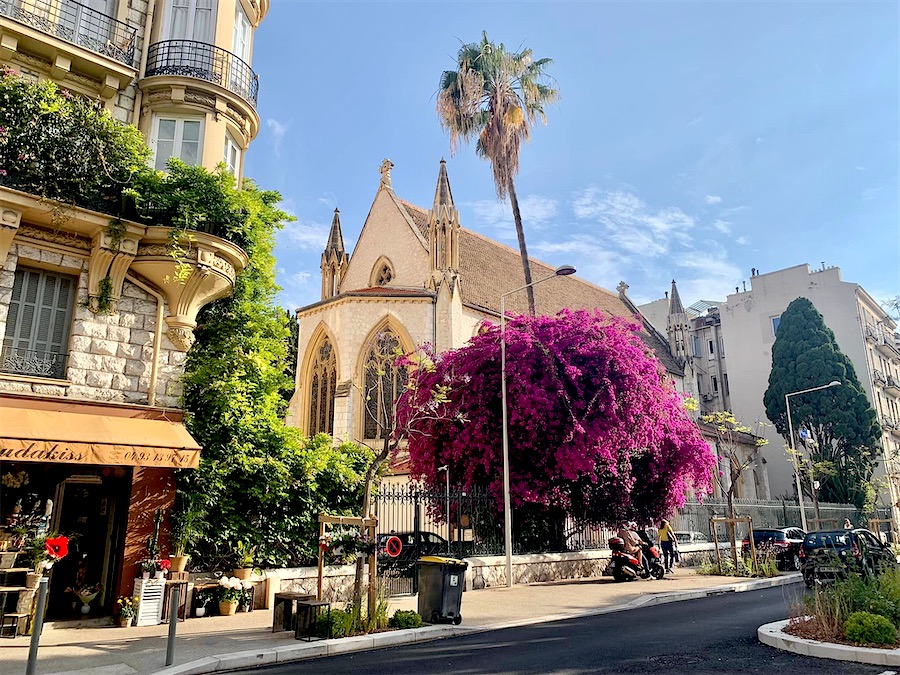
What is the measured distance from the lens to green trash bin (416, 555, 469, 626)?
11.1 metres

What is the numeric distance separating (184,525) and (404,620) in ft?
14.8

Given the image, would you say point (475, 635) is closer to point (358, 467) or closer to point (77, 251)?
point (358, 467)

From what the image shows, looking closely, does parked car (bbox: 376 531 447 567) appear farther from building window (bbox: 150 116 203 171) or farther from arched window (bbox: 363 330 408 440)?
arched window (bbox: 363 330 408 440)

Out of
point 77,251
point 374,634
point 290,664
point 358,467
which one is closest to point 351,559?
point 358,467

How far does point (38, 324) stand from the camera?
11680 millimetres

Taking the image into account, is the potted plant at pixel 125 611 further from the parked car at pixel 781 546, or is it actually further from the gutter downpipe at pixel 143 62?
the parked car at pixel 781 546

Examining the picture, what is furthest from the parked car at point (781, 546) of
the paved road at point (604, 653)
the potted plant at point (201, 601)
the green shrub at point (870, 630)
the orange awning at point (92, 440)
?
the orange awning at point (92, 440)

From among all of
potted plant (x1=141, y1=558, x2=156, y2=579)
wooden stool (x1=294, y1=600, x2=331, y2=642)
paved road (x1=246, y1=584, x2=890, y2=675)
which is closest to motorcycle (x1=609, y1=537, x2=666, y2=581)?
paved road (x1=246, y1=584, x2=890, y2=675)

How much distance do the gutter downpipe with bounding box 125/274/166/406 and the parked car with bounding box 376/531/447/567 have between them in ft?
18.3

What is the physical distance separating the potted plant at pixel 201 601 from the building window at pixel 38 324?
4518 mm

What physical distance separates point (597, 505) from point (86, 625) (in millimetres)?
14882

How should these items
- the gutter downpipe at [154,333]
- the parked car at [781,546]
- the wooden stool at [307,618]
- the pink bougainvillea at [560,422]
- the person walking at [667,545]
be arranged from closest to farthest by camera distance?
the wooden stool at [307,618] < the gutter downpipe at [154,333] < the pink bougainvillea at [560,422] < the person walking at [667,545] < the parked car at [781,546]

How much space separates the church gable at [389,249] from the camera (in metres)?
32.8

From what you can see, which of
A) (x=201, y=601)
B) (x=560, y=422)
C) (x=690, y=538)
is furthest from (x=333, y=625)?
(x=690, y=538)
